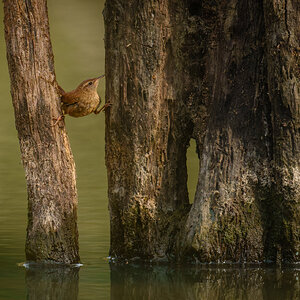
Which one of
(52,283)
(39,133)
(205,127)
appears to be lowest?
(52,283)

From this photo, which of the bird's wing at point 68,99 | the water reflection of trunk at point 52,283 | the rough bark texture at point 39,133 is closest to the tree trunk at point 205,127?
the bird's wing at point 68,99

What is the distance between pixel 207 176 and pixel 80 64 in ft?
60.7

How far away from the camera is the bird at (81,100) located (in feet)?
34.0

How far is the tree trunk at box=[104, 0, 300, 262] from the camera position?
32.4ft

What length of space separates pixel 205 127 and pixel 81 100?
1.45 m

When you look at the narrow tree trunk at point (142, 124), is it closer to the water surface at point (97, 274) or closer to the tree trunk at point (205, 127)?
the tree trunk at point (205, 127)

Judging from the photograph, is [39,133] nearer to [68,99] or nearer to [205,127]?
[68,99]

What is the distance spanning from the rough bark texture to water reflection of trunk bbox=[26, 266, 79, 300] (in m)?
0.17

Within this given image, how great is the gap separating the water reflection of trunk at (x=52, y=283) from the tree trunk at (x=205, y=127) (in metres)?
0.94

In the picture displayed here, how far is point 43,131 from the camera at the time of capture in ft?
32.4

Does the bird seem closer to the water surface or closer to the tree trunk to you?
the tree trunk

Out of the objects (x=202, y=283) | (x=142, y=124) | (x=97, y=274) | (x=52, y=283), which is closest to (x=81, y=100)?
(x=142, y=124)

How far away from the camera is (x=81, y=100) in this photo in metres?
10.5

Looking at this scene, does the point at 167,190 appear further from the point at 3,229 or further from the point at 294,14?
the point at 3,229
